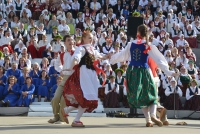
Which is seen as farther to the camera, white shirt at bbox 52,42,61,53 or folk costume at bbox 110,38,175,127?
white shirt at bbox 52,42,61,53

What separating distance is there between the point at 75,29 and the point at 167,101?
21.5 ft

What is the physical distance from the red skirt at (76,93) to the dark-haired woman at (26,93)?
569 cm

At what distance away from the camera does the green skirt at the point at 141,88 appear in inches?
373

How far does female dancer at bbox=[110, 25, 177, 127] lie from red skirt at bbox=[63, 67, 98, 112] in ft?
2.13

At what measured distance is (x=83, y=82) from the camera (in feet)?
30.9

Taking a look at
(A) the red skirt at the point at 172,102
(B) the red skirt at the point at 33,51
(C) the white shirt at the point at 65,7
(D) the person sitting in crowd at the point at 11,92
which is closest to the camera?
(D) the person sitting in crowd at the point at 11,92

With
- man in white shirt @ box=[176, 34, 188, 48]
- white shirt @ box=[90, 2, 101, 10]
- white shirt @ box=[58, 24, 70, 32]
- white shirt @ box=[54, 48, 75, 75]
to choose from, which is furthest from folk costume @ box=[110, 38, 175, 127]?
white shirt @ box=[90, 2, 101, 10]

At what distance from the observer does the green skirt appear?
9477mm

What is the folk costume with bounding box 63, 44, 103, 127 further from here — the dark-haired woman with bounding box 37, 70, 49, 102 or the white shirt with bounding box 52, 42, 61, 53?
the white shirt with bounding box 52, 42, 61, 53

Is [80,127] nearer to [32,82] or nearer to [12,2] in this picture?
[32,82]

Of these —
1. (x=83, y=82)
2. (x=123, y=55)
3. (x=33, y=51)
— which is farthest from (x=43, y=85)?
(x=83, y=82)

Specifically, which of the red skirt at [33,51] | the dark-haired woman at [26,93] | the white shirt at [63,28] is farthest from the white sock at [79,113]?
the white shirt at [63,28]

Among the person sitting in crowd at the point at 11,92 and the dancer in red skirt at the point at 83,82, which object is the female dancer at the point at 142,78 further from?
the person sitting in crowd at the point at 11,92

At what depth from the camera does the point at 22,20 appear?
70.0 feet
